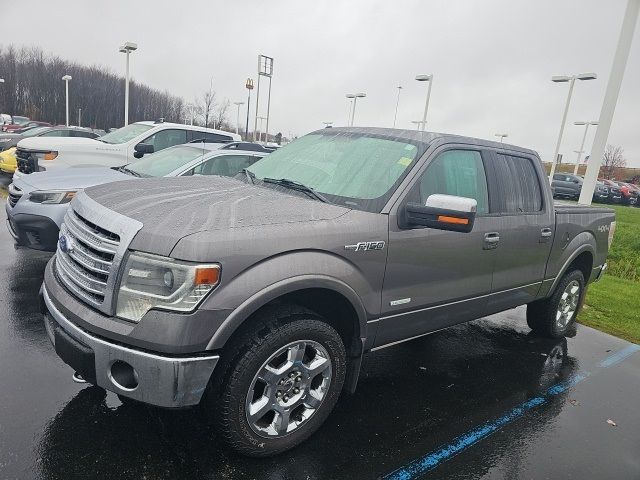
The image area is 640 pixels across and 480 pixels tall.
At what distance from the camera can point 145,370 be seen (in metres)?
2.28

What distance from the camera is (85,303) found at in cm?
253

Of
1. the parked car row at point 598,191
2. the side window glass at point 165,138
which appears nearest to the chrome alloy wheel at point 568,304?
the side window glass at point 165,138

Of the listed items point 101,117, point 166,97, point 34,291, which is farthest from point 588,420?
point 166,97

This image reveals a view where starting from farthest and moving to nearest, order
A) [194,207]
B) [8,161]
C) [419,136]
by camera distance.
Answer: [8,161] → [419,136] → [194,207]

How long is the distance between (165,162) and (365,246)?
4.68 m

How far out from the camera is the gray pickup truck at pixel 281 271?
2301mm


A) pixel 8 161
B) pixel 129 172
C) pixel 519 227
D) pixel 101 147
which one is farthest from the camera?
pixel 8 161

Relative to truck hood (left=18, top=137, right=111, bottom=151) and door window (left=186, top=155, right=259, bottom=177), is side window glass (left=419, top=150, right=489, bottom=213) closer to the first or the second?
door window (left=186, top=155, right=259, bottom=177)

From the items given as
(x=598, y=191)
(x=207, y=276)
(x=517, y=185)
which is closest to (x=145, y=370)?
(x=207, y=276)

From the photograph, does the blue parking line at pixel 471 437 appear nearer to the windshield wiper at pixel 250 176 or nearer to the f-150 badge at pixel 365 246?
the f-150 badge at pixel 365 246

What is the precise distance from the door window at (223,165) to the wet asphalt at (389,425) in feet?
9.23

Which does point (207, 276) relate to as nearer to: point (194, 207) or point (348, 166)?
point (194, 207)

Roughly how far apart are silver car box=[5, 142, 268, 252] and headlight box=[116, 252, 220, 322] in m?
2.94

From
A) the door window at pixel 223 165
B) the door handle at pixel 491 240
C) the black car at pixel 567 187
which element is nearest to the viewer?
the door handle at pixel 491 240
